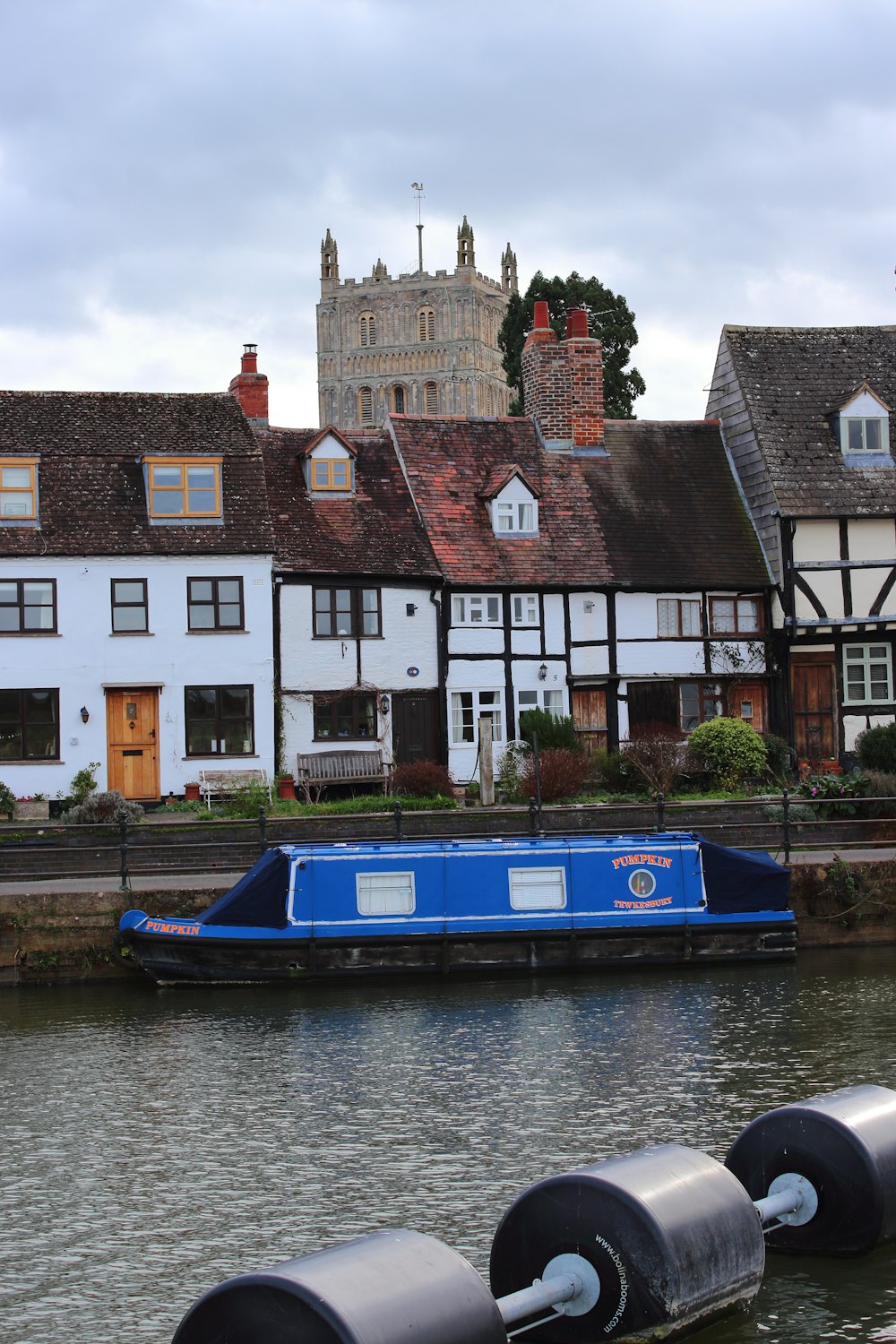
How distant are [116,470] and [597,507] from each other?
37.1 ft

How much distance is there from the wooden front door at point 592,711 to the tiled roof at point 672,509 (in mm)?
2648

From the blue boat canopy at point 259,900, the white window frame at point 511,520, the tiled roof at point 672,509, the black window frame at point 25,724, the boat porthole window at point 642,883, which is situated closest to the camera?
the blue boat canopy at point 259,900

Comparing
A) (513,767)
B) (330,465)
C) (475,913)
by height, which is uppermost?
(330,465)

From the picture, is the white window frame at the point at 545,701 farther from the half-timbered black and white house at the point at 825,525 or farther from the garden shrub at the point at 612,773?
the half-timbered black and white house at the point at 825,525

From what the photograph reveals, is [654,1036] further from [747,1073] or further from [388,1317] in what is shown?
[388,1317]

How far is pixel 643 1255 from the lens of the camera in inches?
363

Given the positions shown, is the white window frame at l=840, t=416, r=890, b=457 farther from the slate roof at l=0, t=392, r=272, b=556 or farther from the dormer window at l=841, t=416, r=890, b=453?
the slate roof at l=0, t=392, r=272, b=556

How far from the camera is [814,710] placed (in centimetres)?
3781

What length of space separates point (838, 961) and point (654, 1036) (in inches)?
227

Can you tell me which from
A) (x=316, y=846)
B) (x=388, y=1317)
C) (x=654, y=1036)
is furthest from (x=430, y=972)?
(x=388, y=1317)

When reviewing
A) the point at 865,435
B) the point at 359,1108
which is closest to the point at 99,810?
the point at 359,1108

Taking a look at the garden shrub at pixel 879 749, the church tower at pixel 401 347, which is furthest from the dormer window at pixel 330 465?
the church tower at pixel 401 347

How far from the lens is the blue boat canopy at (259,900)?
882 inches

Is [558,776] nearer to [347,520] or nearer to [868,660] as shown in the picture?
[347,520]
